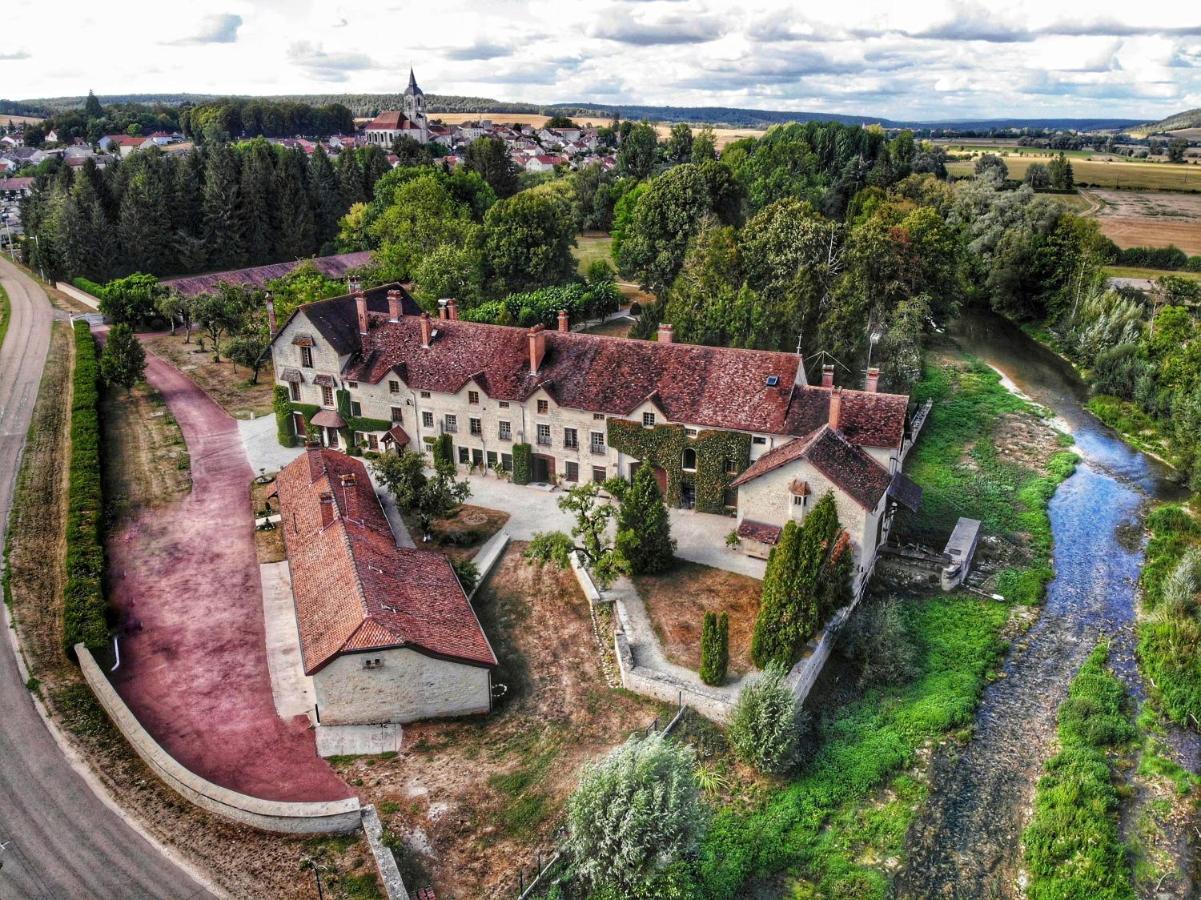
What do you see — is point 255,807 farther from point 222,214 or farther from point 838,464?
point 222,214

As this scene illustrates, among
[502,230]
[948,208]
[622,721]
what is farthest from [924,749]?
[948,208]

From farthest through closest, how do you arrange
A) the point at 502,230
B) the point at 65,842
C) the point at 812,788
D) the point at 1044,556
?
the point at 502,230, the point at 1044,556, the point at 812,788, the point at 65,842

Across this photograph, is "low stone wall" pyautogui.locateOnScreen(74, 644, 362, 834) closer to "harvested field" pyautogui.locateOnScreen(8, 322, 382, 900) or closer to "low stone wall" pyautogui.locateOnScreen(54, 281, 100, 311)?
"harvested field" pyautogui.locateOnScreen(8, 322, 382, 900)

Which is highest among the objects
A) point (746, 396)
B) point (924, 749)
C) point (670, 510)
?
point (746, 396)

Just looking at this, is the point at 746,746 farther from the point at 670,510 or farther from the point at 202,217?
the point at 202,217

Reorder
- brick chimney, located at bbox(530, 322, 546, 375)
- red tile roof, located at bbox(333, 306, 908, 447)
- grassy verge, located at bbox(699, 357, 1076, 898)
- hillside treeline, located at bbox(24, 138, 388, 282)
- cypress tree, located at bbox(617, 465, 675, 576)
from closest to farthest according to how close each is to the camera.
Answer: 1. grassy verge, located at bbox(699, 357, 1076, 898)
2. cypress tree, located at bbox(617, 465, 675, 576)
3. red tile roof, located at bbox(333, 306, 908, 447)
4. brick chimney, located at bbox(530, 322, 546, 375)
5. hillside treeline, located at bbox(24, 138, 388, 282)

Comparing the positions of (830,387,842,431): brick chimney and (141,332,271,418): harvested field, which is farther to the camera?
(141,332,271,418): harvested field

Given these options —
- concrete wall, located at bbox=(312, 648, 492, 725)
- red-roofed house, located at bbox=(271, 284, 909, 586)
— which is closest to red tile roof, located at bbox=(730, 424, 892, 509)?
red-roofed house, located at bbox=(271, 284, 909, 586)
